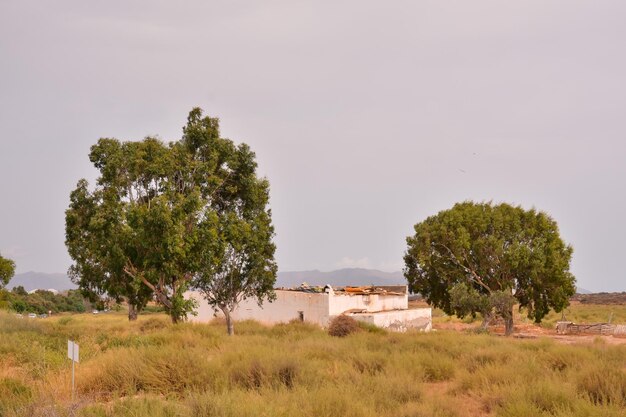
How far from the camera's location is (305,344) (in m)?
18.0

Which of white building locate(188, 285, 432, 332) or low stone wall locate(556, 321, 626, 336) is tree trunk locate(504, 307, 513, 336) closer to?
white building locate(188, 285, 432, 332)

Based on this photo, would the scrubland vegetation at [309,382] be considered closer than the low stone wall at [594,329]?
Yes

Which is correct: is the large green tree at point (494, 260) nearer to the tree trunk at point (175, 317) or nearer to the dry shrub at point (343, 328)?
the dry shrub at point (343, 328)

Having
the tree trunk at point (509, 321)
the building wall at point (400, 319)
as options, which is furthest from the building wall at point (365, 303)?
the tree trunk at point (509, 321)

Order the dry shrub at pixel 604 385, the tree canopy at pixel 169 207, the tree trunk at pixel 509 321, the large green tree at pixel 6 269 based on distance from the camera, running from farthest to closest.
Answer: the large green tree at pixel 6 269, the tree trunk at pixel 509 321, the tree canopy at pixel 169 207, the dry shrub at pixel 604 385

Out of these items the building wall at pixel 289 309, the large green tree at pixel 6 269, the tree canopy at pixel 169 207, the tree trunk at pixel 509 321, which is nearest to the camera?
the tree canopy at pixel 169 207

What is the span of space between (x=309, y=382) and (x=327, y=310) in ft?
72.3

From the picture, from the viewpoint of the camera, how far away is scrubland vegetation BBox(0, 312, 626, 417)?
8758 millimetres

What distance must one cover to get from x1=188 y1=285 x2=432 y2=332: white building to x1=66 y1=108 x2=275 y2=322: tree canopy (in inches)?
301

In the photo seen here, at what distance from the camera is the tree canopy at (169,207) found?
904 inches

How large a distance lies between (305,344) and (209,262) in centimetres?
759

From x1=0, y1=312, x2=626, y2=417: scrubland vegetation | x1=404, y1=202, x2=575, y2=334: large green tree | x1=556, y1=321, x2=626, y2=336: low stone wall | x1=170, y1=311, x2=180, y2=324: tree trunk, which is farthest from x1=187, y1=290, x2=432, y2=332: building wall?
x1=0, y1=312, x2=626, y2=417: scrubland vegetation

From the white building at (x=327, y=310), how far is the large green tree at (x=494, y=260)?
2957mm

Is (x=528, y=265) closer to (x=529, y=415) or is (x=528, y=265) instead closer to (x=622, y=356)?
(x=622, y=356)
